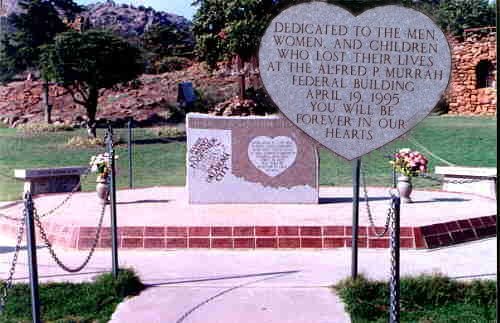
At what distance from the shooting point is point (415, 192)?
9.59 m

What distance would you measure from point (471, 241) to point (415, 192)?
9.11 ft

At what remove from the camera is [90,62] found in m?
14.1

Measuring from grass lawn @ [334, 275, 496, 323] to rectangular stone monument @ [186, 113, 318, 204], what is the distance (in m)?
3.12

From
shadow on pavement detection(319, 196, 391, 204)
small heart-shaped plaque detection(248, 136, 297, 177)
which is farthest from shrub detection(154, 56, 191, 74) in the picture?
small heart-shaped plaque detection(248, 136, 297, 177)

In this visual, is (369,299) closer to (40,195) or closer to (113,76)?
(40,195)

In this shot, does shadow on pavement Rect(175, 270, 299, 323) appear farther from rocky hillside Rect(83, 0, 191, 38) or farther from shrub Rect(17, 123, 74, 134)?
rocky hillside Rect(83, 0, 191, 38)

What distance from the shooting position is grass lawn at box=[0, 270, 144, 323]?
4.38 m

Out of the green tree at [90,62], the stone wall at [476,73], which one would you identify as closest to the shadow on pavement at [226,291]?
the green tree at [90,62]

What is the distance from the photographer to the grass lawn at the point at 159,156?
40.3 ft

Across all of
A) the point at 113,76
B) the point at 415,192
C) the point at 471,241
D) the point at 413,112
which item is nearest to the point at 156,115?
the point at 113,76

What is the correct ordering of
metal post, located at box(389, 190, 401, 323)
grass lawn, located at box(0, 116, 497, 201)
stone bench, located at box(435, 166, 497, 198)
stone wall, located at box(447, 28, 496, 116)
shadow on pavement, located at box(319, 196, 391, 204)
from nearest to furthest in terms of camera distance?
metal post, located at box(389, 190, 401, 323), shadow on pavement, located at box(319, 196, 391, 204), stone bench, located at box(435, 166, 497, 198), grass lawn, located at box(0, 116, 497, 201), stone wall, located at box(447, 28, 496, 116)

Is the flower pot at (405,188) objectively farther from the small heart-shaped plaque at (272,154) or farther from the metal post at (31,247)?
the metal post at (31,247)

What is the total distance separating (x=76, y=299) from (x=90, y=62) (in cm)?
1013

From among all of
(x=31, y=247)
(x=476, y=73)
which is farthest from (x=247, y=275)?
(x=476, y=73)
